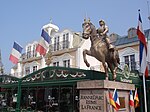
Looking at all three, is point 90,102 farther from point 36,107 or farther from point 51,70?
point 36,107

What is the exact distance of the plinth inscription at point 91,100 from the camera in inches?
275

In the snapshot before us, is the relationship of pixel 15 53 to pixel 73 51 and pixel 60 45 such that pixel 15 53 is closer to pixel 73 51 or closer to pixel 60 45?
pixel 73 51

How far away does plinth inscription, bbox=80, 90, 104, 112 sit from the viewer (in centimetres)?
698

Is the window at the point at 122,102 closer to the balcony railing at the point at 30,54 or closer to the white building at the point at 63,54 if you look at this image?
the white building at the point at 63,54

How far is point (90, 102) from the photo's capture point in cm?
725

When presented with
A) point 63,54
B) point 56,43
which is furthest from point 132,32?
point 56,43

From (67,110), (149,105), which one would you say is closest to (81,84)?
(67,110)

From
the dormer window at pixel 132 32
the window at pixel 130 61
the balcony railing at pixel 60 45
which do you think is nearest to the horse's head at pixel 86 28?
the window at pixel 130 61

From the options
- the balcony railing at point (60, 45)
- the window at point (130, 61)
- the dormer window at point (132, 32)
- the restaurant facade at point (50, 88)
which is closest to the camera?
the restaurant facade at point (50, 88)

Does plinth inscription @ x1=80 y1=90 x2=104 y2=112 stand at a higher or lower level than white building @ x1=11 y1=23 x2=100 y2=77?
lower

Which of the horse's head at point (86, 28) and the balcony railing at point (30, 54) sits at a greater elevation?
the balcony railing at point (30, 54)

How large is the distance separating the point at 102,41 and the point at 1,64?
3006 cm

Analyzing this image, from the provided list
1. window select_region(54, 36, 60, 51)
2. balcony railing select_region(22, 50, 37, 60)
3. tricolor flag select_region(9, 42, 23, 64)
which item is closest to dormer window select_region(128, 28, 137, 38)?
window select_region(54, 36, 60, 51)

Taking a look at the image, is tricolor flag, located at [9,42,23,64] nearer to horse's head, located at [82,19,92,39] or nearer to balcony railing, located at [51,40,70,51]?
balcony railing, located at [51,40,70,51]
